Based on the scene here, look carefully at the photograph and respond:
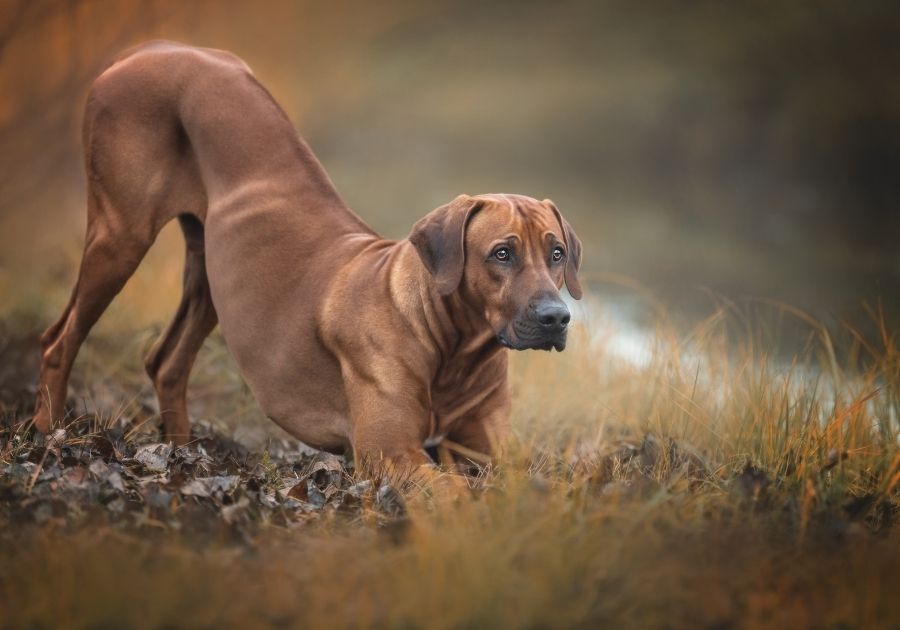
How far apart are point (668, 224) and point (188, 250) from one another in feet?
33.2

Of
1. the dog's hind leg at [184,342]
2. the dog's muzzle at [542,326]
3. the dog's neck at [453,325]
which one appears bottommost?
the dog's hind leg at [184,342]

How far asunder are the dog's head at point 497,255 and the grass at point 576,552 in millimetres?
651

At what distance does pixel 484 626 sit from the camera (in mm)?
3107

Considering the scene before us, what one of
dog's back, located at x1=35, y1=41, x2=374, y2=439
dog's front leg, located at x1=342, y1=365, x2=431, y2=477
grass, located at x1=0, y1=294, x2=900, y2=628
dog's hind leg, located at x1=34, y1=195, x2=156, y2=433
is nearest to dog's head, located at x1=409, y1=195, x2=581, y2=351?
dog's front leg, located at x1=342, y1=365, x2=431, y2=477

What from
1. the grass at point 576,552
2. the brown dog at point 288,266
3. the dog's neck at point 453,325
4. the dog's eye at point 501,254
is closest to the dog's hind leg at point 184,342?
the brown dog at point 288,266

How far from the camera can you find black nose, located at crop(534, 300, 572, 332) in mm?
4402

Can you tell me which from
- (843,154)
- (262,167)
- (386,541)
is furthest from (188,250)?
(843,154)

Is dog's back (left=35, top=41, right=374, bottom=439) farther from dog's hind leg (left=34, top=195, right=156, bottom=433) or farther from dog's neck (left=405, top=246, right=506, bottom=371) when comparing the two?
dog's neck (left=405, top=246, right=506, bottom=371)

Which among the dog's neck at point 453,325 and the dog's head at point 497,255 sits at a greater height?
the dog's head at point 497,255

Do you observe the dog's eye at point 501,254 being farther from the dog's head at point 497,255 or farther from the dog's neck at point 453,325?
the dog's neck at point 453,325

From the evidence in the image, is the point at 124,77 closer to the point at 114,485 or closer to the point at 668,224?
the point at 114,485

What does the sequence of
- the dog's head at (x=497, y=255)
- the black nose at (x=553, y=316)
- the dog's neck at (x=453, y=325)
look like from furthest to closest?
the dog's neck at (x=453, y=325) < the dog's head at (x=497, y=255) < the black nose at (x=553, y=316)

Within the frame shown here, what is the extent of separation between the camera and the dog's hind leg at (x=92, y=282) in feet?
18.2

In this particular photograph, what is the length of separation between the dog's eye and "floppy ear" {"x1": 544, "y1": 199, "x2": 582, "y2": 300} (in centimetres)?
37
